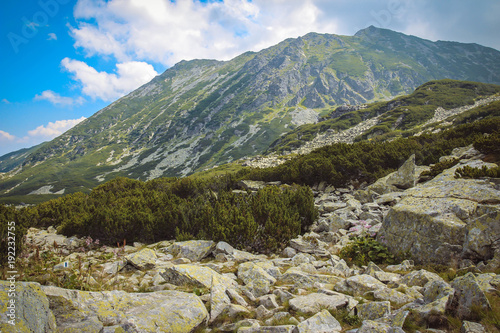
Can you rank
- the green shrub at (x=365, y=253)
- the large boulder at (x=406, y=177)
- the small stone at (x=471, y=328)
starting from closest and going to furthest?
1. the small stone at (x=471, y=328)
2. the green shrub at (x=365, y=253)
3. the large boulder at (x=406, y=177)

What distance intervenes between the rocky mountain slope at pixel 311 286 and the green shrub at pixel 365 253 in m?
0.19

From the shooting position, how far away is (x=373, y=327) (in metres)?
3.32

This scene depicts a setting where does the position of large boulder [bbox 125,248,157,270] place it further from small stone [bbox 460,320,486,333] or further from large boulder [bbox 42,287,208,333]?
small stone [bbox 460,320,486,333]

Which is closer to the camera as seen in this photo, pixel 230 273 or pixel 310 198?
pixel 230 273

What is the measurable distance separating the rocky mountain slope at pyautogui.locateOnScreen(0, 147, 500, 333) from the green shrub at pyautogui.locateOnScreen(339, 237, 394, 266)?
0.61ft

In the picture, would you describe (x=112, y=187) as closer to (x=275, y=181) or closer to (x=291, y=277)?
(x=275, y=181)

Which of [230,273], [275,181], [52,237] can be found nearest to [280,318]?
[230,273]

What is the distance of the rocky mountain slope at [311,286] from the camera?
3496 millimetres

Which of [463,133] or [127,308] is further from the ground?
[463,133]

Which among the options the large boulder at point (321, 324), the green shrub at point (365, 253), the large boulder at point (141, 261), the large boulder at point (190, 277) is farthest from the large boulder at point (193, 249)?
the large boulder at point (321, 324)

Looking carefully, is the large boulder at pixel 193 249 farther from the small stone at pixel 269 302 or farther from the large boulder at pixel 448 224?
the large boulder at pixel 448 224

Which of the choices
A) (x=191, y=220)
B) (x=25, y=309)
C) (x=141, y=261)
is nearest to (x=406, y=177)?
(x=191, y=220)

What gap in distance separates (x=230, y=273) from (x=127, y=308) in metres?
2.86

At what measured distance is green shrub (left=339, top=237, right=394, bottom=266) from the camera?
6957 millimetres
